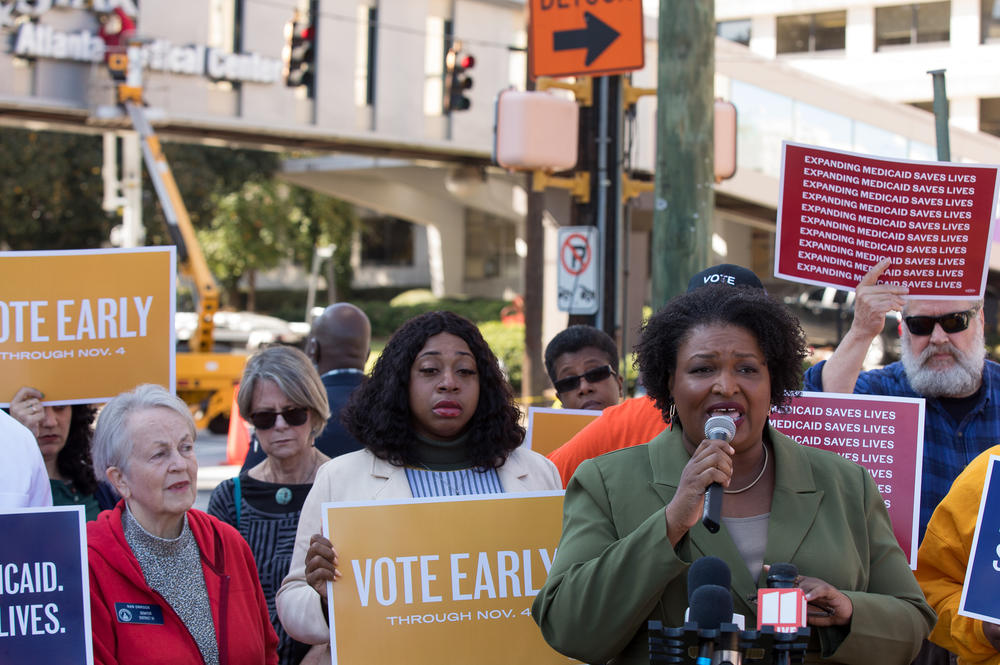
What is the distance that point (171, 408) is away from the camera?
3789 mm

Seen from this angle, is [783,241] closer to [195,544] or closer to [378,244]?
[195,544]

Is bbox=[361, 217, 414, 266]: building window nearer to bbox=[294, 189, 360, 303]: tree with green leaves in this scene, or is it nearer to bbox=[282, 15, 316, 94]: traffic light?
bbox=[294, 189, 360, 303]: tree with green leaves

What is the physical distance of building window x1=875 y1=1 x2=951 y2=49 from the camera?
42.6 meters

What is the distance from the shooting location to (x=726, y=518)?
2.73 m

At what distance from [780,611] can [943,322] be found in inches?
107

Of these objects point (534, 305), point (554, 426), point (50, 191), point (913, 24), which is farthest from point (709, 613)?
point (913, 24)

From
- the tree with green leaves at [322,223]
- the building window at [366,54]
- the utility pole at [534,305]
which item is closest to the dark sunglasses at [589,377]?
the utility pole at [534,305]

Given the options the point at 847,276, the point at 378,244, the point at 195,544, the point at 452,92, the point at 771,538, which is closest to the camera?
the point at 771,538

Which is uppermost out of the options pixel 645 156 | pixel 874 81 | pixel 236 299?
pixel 874 81

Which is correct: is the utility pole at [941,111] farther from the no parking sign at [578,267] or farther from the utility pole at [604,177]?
the utility pole at [604,177]

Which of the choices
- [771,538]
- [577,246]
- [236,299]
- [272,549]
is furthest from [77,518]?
[236,299]

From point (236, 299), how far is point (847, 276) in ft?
134

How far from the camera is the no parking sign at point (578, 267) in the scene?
37.1 ft

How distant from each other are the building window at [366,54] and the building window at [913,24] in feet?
82.1
